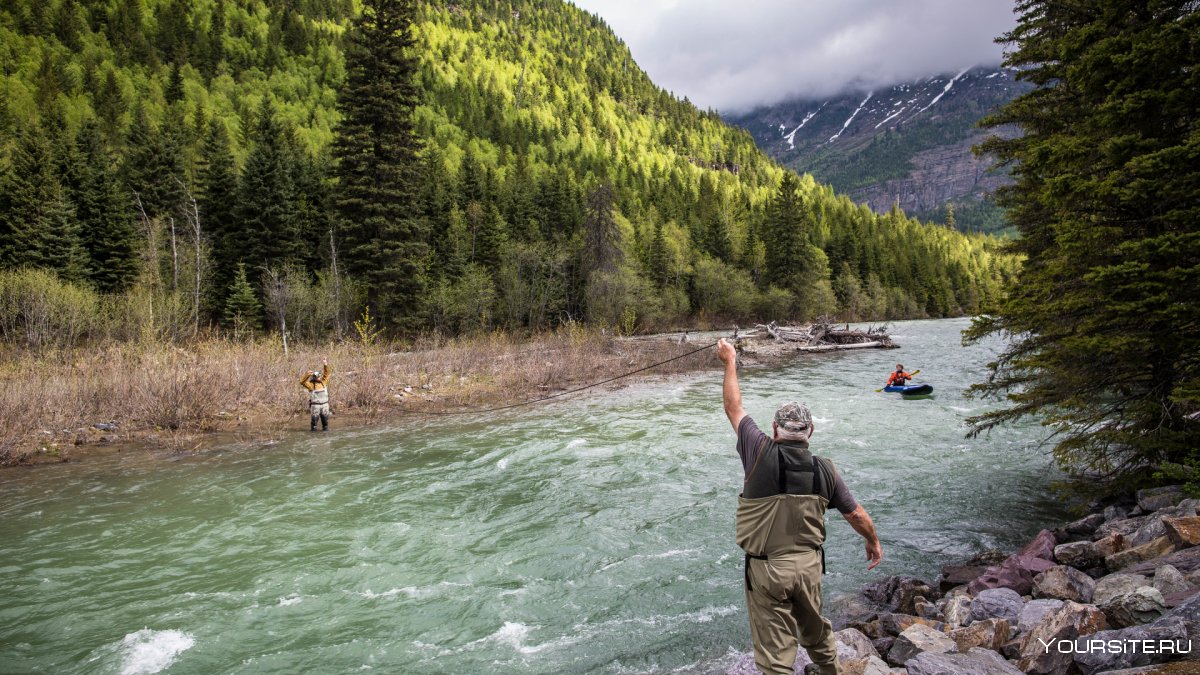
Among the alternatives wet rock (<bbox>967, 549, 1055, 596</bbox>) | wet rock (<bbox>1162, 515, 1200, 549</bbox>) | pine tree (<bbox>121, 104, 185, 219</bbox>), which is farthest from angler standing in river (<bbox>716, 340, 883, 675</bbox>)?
pine tree (<bbox>121, 104, 185, 219</bbox>)

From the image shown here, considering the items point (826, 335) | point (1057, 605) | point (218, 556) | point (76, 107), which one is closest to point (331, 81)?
point (76, 107)

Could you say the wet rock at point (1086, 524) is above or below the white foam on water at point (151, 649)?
above

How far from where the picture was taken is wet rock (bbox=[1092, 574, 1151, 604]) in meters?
4.67

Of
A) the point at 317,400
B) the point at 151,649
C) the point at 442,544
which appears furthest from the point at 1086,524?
the point at 317,400

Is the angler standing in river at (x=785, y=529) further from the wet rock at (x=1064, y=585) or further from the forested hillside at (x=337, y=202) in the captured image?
the forested hillside at (x=337, y=202)

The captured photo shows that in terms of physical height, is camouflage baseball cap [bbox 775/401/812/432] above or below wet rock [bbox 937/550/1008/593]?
above

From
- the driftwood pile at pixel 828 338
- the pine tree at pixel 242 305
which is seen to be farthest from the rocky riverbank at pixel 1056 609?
the pine tree at pixel 242 305

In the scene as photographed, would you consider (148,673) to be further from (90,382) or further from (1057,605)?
(90,382)

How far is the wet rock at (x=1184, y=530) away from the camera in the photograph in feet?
17.1

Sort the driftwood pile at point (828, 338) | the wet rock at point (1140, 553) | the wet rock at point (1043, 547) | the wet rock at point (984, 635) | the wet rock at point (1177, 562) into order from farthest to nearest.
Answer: the driftwood pile at point (828, 338)
the wet rock at point (1043, 547)
the wet rock at point (1140, 553)
the wet rock at point (1177, 562)
the wet rock at point (984, 635)

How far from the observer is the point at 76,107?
6072cm

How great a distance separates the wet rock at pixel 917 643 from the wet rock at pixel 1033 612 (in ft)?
2.21

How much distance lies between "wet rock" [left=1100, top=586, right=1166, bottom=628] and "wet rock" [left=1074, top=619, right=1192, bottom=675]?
45cm

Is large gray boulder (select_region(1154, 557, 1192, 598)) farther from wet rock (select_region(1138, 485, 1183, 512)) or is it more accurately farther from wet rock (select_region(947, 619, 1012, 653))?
wet rock (select_region(1138, 485, 1183, 512))
